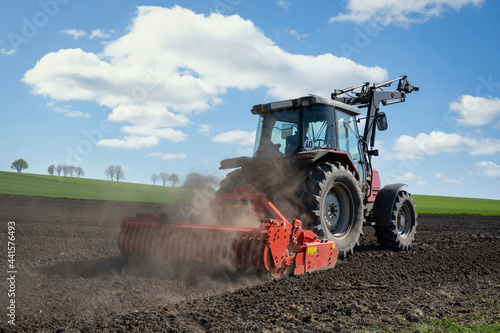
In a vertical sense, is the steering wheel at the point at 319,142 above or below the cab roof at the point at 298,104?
below

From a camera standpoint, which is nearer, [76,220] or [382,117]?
[382,117]

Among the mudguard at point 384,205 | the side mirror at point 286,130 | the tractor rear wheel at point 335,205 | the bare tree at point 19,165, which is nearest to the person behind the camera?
the tractor rear wheel at point 335,205

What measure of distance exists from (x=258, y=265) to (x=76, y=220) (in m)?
10.1

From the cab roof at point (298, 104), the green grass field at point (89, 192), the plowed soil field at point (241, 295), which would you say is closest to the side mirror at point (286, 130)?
the cab roof at point (298, 104)

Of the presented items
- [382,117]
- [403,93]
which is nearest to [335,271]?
[382,117]

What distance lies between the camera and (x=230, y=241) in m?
5.02

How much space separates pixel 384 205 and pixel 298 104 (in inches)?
109

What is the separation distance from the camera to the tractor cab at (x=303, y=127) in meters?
6.50

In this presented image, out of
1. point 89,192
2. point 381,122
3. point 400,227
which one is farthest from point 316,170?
point 89,192

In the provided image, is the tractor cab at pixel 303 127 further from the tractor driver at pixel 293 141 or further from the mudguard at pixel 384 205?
the mudguard at pixel 384 205

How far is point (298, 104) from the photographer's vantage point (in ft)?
21.4

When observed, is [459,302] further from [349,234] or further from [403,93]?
[403,93]

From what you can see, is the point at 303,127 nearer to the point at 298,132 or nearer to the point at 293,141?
the point at 298,132

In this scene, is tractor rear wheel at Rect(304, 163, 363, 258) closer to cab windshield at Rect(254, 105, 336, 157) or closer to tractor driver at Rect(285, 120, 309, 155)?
cab windshield at Rect(254, 105, 336, 157)
